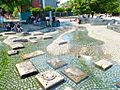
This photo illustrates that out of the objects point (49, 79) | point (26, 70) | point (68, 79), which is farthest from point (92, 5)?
point (49, 79)

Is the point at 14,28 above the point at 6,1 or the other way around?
the other way around

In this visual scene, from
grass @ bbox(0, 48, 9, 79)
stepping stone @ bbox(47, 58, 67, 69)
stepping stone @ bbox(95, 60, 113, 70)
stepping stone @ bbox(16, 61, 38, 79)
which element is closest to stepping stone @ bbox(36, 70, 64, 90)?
stepping stone @ bbox(16, 61, 38, 79)

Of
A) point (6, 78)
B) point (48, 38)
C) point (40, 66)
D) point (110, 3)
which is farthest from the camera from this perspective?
point (110, 3)

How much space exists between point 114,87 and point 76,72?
1570 millimetres

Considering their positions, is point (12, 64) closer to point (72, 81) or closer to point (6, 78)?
point (6, 78)

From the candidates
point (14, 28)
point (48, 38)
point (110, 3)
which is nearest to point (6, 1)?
point (14, 28)

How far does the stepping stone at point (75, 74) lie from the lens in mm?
5761

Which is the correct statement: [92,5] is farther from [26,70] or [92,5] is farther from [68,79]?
[68,79]

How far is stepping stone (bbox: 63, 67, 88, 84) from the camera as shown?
5.76m

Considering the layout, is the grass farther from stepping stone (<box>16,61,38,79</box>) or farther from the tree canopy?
the tree canopy

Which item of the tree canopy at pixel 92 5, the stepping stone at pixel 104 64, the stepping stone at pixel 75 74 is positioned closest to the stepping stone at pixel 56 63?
the stepping stone at pixel 75 74

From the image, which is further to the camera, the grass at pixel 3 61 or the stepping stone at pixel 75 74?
the grass at pixel 3 61

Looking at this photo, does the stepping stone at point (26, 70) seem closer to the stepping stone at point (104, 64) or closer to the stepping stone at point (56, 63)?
the stepping stone at point (56, 63)

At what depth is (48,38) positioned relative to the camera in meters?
13.4
